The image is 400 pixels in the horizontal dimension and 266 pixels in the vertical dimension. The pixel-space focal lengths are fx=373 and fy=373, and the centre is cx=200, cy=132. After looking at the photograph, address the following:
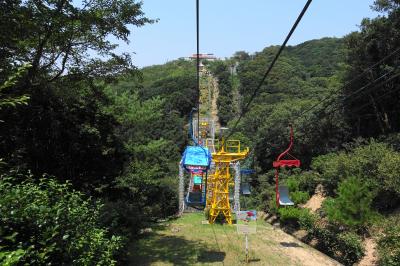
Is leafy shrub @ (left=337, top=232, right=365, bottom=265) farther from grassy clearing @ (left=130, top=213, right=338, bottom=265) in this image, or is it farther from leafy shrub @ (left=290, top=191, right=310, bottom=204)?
leafy shrub @ (left=290, top=191, right=310, bottom=204)

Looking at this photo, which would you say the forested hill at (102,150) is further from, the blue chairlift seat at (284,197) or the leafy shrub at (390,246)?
the blue chairlift seat at (284,197)

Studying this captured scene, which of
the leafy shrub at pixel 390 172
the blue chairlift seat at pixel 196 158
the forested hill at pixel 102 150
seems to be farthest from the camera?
the leafy shrub at pixel 390 172

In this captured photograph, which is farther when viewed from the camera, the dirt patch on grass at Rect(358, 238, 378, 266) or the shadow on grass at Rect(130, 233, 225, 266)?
the dirt patch on grass at Rect(358, 238, 378, 266)

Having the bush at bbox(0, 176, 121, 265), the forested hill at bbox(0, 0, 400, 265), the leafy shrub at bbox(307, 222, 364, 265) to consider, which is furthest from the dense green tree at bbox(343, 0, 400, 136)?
the bush at bbox(0, 176, 121, 265)

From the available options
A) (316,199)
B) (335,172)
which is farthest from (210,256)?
(316,199)

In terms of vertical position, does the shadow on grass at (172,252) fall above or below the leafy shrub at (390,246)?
below

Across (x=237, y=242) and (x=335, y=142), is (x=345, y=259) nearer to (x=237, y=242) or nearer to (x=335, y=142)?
(x=237, y=242)

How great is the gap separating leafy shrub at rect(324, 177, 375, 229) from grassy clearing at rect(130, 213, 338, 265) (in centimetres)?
226

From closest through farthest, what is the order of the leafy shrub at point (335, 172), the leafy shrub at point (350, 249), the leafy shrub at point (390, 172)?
the leafy shrub at point (350, 249), the leafy shrub at point (390, 172), the leafy shrub at point (335, 172)

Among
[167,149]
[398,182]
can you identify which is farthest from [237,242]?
[167,149]

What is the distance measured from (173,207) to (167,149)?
17818 mm

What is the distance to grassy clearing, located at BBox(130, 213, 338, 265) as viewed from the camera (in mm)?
11320

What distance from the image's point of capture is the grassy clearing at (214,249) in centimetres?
1132

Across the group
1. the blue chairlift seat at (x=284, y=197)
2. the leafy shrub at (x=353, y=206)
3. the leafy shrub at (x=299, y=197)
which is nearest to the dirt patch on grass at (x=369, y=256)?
the leafy shrub at (x=353, y=206)
